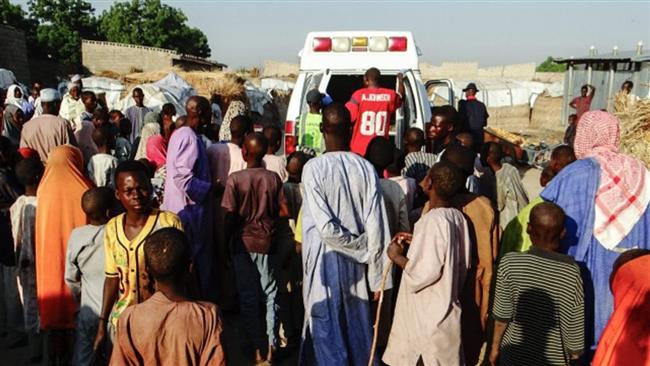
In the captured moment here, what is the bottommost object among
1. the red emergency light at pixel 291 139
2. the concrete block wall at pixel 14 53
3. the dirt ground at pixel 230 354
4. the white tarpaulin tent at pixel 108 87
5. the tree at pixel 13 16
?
the dirt ground at pixel 230 354

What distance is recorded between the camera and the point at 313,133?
607 centimetres

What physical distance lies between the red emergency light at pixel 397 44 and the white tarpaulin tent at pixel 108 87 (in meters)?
10.6

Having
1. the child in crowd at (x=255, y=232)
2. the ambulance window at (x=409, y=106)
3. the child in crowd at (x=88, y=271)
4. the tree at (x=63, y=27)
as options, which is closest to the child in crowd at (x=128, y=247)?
the child in crowd at (x=88, y=271)

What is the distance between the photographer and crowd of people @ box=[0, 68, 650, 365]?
8.29 feet

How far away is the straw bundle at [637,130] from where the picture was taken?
4668 millimetres

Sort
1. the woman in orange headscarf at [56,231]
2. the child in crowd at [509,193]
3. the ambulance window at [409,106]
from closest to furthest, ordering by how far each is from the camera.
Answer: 1. the woman in orange headscarf at [56,231]
2. the child in crowd at [509,193]
3. the ambulance window at [409,106]

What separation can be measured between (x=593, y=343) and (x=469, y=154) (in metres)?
1.37

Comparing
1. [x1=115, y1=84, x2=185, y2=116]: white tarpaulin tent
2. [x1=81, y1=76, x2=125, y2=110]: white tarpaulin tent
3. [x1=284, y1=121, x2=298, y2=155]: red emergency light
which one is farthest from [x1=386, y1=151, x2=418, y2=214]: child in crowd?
[x1=81, y1=76, x2=125, y2=110]: white tarpaulin tent

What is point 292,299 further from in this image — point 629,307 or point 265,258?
point 629,307

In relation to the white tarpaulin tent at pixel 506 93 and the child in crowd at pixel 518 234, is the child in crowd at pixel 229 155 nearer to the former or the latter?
the child in crowd at pixel 518 234

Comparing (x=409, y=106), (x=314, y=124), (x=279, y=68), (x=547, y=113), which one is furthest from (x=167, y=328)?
(x=279, y=68)

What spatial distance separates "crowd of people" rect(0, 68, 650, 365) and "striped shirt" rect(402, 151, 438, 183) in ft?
0.08

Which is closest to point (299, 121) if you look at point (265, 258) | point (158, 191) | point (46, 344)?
point (158, 191)

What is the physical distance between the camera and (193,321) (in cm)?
204
